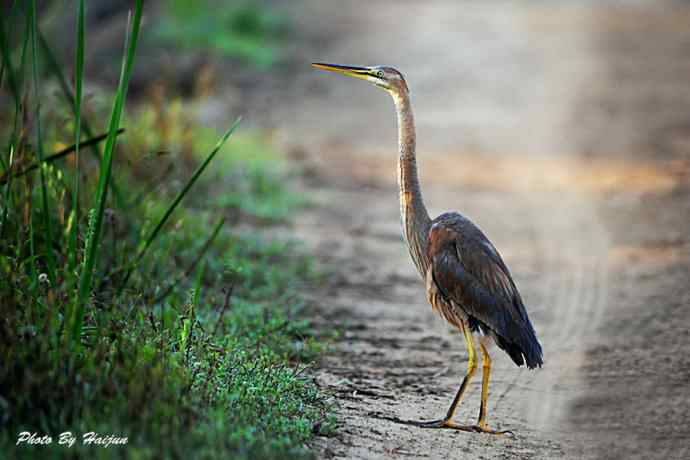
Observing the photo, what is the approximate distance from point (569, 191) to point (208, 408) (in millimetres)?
7262

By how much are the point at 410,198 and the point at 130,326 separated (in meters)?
1.69

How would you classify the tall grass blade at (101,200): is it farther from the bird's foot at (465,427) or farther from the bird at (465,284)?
the bird's foot at (465,427)

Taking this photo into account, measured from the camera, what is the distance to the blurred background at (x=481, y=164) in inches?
225

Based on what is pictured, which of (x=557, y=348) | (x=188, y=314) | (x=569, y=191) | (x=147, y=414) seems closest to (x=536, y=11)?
A: (x=569, y=191)

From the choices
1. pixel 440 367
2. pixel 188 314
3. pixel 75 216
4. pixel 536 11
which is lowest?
pixel 440 367

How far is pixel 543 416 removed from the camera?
18.0 feet

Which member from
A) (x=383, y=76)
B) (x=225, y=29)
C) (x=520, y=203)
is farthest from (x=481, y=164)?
(x=225, y=29)

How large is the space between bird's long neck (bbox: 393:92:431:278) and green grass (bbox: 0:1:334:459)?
922 mm

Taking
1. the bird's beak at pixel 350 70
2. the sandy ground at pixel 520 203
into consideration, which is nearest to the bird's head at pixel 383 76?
the bird's beak at pixel 350 70

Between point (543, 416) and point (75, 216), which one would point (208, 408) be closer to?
point (75, 216)

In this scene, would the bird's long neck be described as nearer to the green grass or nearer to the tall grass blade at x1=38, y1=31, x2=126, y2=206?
the green grass

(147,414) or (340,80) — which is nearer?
(147,414)

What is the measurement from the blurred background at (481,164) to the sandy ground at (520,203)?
3 centimetres

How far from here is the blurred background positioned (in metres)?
5.72
